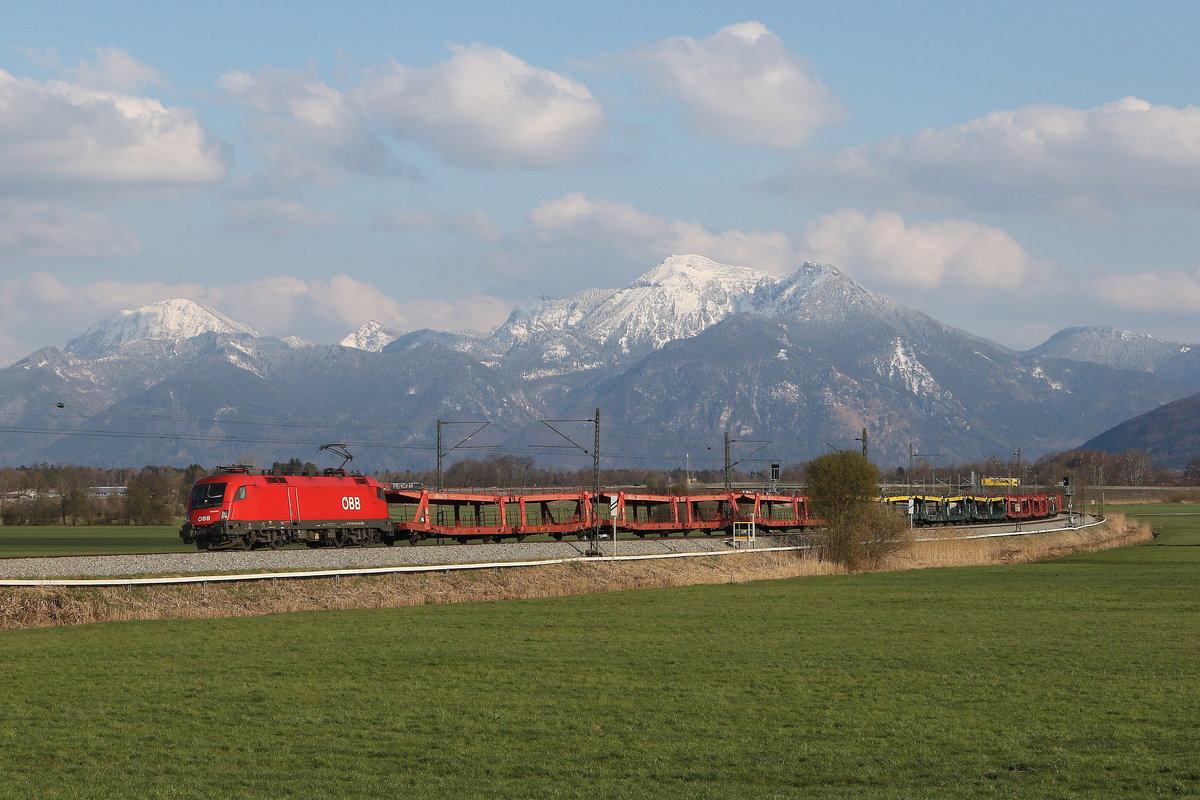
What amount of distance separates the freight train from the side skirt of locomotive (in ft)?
0.17

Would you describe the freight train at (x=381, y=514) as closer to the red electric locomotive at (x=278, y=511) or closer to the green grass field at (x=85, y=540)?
the red electric locomotive at (x=278, y=511)

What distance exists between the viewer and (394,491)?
247 feet

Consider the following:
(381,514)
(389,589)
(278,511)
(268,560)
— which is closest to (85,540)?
(381,514)

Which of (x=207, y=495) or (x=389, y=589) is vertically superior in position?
(x=207, y=495)

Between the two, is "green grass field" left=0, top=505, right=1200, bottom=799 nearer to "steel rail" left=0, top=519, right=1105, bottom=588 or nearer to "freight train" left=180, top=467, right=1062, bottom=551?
"steel rail" left=0, top=519, right=1105, bottom=588

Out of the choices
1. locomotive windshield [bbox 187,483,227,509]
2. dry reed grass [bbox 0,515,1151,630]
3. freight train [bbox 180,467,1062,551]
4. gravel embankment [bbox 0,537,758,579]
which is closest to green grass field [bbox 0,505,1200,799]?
dry reed grass [bbox 0,515,1151,630]

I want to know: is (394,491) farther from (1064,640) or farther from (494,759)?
(494,759)

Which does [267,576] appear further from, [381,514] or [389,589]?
[381,514]

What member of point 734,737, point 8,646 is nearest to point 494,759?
point 734,737

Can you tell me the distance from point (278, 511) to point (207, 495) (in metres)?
3.55

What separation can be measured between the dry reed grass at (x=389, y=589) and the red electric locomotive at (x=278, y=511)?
15.4 metres

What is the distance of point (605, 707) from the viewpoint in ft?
73.5

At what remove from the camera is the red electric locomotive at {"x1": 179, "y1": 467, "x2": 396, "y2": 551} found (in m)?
62.3

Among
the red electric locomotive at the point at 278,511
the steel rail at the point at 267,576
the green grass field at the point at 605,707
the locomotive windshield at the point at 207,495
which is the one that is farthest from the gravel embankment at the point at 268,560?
the green grass field at the point at 605,707
